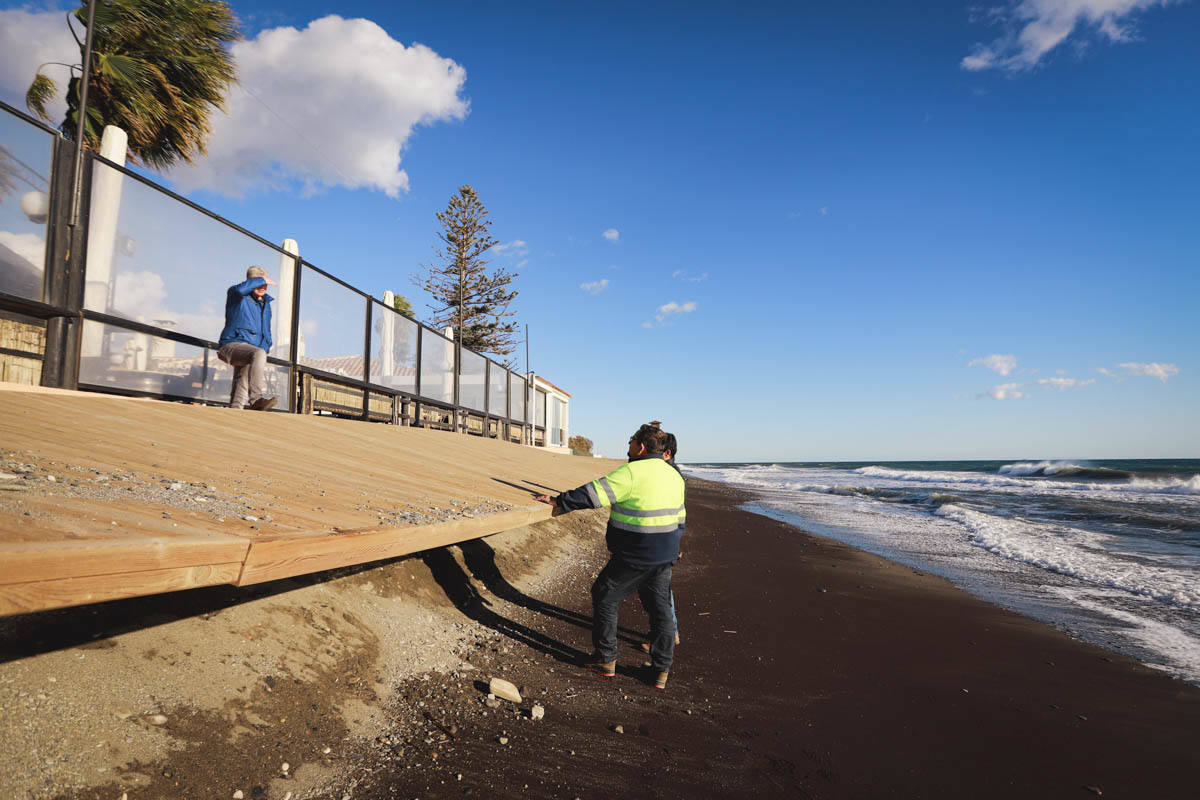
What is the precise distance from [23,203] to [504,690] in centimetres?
447

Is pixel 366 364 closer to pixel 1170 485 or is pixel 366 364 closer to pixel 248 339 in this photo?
pixel 248 339

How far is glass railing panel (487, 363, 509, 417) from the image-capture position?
1349cm

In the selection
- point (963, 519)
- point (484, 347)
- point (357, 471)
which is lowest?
point (963, 519)

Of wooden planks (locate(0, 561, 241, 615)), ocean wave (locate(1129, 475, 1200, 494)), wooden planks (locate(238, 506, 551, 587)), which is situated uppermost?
wooden planks (locate(0, 561, 241, 615))

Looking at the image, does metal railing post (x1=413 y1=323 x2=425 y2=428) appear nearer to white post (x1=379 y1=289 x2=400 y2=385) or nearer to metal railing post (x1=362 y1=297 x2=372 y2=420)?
white post (x1=379 y1=289 x2=400 y2=385)

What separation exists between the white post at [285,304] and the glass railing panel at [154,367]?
0.37 meters

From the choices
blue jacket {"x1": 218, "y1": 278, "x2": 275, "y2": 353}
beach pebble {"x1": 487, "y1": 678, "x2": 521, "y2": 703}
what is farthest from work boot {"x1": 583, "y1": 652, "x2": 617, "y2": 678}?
blue jacket {"x1": 218, "y1": 278, "x2": 275, "y2": 353}

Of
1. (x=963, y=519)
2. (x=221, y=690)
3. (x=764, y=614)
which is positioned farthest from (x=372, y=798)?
(x=963, y=519)

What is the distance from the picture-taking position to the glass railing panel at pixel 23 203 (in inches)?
143

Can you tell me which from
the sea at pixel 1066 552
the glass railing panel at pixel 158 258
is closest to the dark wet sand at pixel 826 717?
the sea at pixel 1066 552

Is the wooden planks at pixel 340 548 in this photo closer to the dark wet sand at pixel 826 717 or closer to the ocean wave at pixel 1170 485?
the dark wet sand at pixel 826 717

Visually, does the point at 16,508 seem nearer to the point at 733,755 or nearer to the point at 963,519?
the point at 733,755

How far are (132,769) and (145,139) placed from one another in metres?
12.9

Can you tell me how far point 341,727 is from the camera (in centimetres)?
248
